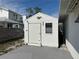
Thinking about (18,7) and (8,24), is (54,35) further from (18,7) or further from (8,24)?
(18,7)

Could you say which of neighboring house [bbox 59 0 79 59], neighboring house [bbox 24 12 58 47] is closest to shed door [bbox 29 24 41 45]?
neighboring house [bbox 24 12 58 47]

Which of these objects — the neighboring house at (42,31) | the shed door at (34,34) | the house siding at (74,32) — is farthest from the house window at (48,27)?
the house siding at (74,32)

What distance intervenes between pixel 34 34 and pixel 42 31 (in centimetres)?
87

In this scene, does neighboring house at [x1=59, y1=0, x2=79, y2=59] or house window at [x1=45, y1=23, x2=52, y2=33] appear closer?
neighboring house at [x1=59, y1=0, x2=79, y2=59]

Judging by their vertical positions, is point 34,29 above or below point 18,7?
below

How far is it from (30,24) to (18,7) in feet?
76.5

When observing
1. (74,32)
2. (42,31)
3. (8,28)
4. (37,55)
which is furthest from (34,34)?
(8,28)

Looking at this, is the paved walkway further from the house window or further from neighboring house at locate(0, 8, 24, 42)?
neighboring house at locate(0, 8, 24, 42)

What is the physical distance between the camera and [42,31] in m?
11.1

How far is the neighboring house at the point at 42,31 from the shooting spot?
34.9ft

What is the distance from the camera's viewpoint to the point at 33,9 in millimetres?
37000

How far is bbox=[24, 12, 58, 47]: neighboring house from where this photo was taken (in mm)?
10648

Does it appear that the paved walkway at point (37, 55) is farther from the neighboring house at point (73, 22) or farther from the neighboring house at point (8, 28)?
the neighboring house at point (8, 28)

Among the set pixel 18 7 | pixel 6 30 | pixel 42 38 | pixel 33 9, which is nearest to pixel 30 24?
pixel 42 38
